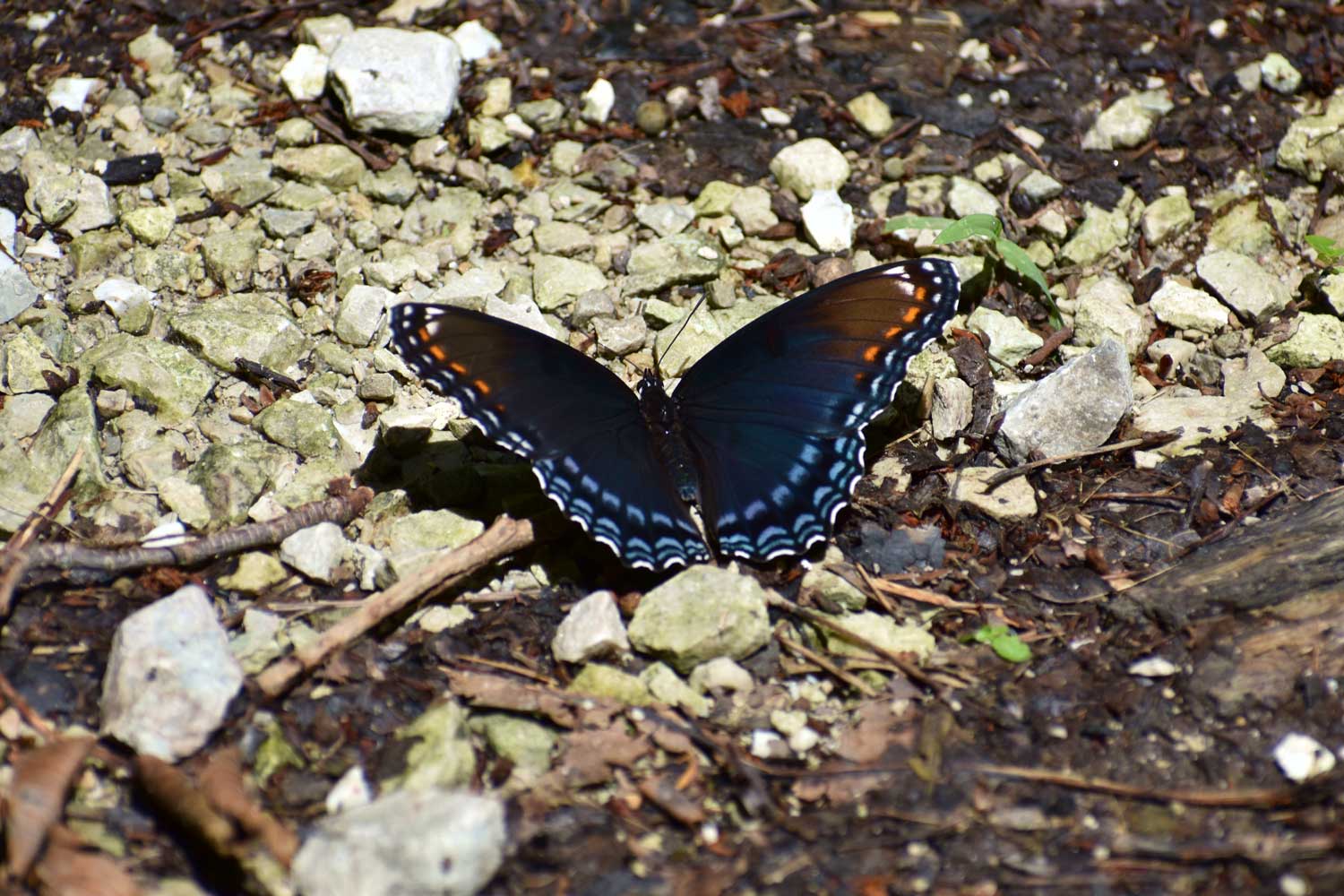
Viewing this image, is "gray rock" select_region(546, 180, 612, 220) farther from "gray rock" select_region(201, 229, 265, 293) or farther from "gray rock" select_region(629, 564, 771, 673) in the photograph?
"gray rock" select_region(629, 564, 771, 673)

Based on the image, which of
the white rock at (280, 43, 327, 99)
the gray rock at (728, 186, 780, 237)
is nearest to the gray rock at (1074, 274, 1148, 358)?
the gray rock at (728, 186, 780, 237)

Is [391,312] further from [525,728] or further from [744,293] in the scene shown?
[744,293]

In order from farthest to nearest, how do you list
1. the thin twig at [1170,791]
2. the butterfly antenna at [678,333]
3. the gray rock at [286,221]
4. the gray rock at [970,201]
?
the gray rock at [970,201]
the gray rock at [286,221]
the butterfly antenna at [678,333]
the thin twig at [1170,791]

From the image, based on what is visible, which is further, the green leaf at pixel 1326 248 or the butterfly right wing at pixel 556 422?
the green leaf at pixel 1326 248

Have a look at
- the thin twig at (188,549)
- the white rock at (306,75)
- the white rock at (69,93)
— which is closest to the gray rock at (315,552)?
the thin twig at (188,549)

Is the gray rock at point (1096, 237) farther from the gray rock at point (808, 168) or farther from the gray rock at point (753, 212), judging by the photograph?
the gray rock at point (753, 212)

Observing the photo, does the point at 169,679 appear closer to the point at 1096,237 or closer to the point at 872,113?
the point at 872,113

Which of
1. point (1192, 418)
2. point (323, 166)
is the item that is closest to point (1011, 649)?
point (1192, 418)
